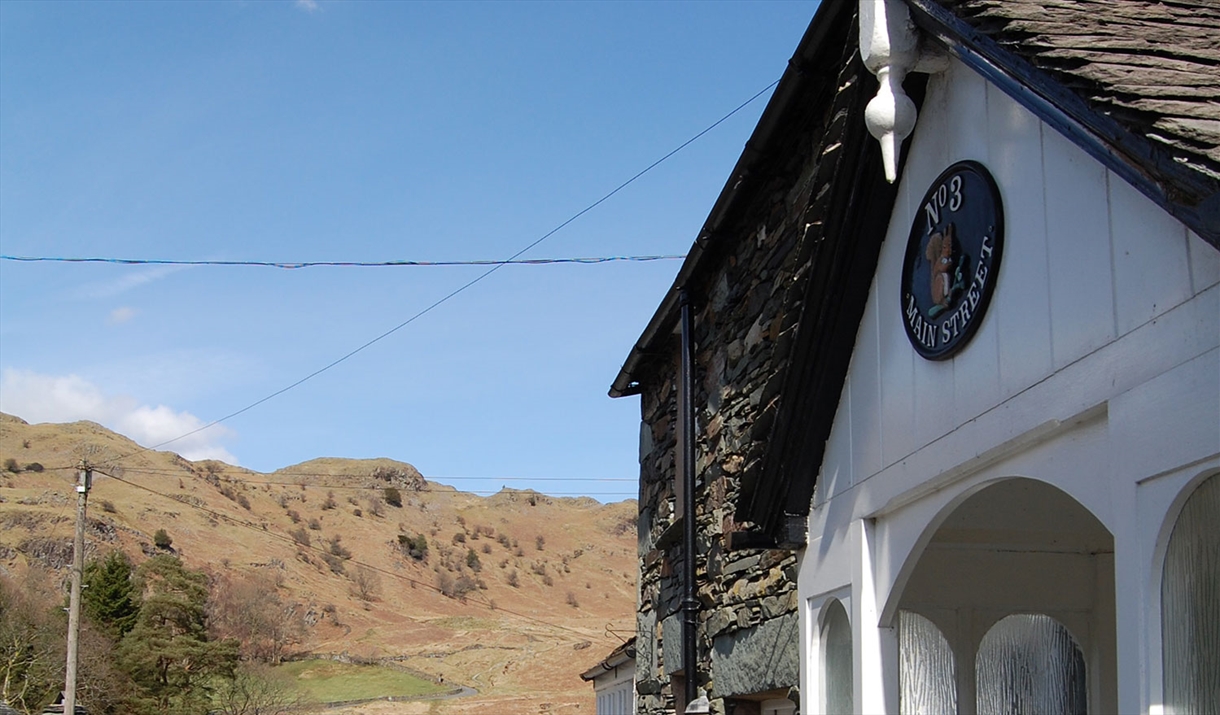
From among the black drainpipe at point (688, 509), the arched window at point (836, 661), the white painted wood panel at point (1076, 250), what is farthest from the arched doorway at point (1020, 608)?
the black drainpipe at point (688, 509)

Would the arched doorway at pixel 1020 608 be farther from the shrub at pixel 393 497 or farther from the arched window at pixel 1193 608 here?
the shrub at pixel 393 497

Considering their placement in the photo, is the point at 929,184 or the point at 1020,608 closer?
the point at 929,184

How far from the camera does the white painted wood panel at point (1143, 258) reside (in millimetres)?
3410

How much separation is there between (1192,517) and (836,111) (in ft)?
9.84

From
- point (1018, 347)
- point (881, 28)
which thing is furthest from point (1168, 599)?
point (881, 28)

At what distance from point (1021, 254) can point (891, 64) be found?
1.05 meters

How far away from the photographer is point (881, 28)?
193 inches

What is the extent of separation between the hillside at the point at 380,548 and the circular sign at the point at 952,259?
131 ft

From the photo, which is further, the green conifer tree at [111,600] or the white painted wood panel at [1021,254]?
the green conifer tree at [111,600]

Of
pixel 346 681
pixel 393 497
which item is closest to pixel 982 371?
pixel 346 681

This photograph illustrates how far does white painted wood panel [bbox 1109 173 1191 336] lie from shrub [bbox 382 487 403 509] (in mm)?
97019

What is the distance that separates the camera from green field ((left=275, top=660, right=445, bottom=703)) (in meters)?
48.8

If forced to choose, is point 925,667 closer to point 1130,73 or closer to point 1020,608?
point 1020,608

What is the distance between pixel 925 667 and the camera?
5.92 meters
